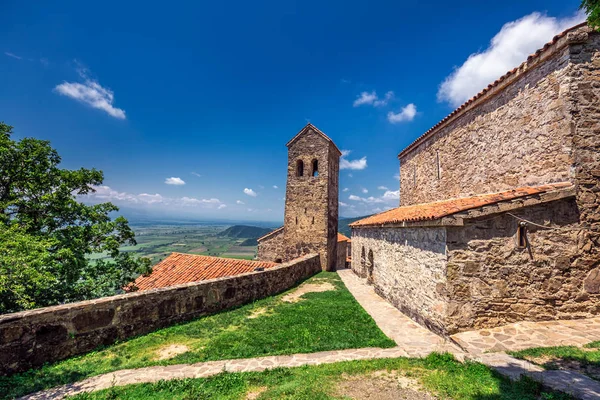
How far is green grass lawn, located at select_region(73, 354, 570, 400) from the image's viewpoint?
12.7 feet

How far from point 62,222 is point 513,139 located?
15642 mm

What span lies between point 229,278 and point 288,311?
234 centimetres

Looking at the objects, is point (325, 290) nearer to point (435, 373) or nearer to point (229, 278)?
point (229, 278)

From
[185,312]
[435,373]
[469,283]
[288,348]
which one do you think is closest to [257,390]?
[288,348]

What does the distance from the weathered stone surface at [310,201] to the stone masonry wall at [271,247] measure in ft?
1.16

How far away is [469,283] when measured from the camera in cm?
600

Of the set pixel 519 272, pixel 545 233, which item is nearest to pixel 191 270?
pixel 519 272

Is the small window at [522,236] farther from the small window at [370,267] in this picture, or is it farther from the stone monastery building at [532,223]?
the small window at [370,267]

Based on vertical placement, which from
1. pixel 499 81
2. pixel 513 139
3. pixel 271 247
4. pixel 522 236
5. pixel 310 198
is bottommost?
pixel 271 247

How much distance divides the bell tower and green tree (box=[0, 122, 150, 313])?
35.7ft

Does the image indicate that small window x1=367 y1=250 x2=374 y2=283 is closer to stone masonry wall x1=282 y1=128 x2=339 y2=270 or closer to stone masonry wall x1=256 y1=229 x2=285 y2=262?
stone masonry wall x1=282 y1=128 x2=339 y2=270

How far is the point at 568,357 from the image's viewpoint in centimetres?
460

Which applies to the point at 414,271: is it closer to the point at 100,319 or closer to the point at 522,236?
the point at 522,236

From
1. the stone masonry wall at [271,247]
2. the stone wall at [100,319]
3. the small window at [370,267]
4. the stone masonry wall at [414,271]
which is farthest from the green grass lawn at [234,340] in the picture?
the stone masonry wall at [271,247]
